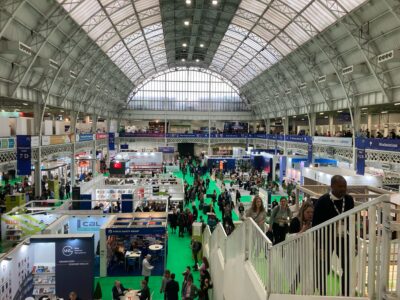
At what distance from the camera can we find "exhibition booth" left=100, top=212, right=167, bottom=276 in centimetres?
1338

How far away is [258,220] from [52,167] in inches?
1083

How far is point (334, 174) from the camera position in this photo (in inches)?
677

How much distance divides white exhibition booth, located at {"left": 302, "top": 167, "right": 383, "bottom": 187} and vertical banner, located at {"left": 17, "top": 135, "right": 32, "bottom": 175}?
1470 centimetres

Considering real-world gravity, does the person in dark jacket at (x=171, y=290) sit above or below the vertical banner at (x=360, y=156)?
below

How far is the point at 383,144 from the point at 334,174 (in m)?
3.69

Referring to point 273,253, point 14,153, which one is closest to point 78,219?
point 14,153

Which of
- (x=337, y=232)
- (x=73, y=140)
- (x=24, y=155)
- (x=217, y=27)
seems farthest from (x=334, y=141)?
(x=337, y=232)

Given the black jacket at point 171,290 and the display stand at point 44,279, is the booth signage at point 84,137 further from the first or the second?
the black jacket at point 171,290

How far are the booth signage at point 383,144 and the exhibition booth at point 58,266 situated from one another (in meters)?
14.5

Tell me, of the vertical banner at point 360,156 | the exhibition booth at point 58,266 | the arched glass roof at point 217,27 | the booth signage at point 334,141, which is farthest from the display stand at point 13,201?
the booth signage at point 334,141

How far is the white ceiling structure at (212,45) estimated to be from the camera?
61.7 feet

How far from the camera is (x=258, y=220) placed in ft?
22.8

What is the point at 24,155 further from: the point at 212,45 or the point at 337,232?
the point at 212,45

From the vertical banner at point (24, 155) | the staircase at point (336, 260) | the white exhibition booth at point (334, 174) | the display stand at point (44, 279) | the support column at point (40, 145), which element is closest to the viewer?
the staircase at point (336, 260)
